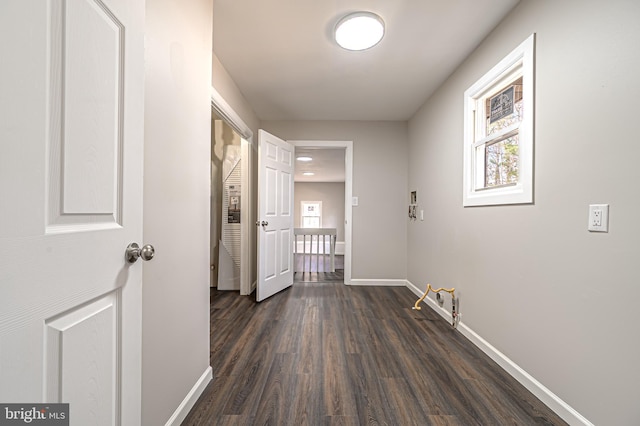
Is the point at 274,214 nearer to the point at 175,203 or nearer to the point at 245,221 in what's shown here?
the point at 245,221

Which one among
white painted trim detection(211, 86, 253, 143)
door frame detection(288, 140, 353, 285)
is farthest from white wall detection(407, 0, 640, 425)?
white painted trim detection(211, 86, 253, 143)

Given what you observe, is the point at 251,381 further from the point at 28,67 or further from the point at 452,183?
the point at 452,183

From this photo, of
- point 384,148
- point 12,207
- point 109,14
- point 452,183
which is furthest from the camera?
point 384,148

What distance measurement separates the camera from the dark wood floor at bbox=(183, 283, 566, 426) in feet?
4.60

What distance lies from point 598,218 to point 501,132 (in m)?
0.95

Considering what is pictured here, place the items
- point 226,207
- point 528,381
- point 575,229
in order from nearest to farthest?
point 575,229, point 528,381, point 226,207

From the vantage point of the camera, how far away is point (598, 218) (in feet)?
4.08

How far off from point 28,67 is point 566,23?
2109 millimetres

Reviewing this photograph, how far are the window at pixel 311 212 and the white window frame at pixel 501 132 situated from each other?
7836 mm

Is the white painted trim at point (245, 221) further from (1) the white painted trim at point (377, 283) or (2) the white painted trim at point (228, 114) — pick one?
(1) the white painted trim at point (377, 283)

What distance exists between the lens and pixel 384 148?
404 cm

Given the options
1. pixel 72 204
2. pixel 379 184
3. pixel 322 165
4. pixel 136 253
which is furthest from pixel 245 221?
pixel 322 165

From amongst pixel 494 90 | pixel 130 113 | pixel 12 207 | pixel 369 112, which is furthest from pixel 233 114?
pixel 12 207

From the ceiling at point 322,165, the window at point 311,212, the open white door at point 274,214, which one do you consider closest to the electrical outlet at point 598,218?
the open white door at point 274,214
